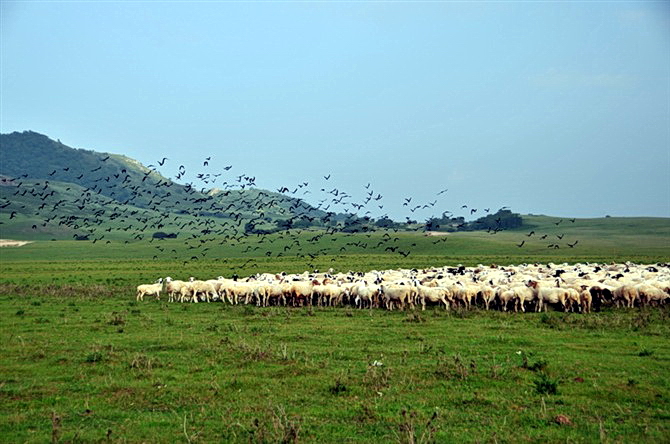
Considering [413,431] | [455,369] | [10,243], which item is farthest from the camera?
[10,243]

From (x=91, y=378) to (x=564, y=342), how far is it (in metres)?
11.5

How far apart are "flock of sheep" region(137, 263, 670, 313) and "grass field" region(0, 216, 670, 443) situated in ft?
4.46

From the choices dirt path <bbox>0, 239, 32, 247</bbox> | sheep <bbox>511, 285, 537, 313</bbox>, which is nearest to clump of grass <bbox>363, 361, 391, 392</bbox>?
sheep <bbox>511, 285, 537, 313</bbox>

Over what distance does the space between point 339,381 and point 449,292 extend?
13901 mm

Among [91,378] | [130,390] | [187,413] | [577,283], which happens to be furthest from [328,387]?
[577,283]

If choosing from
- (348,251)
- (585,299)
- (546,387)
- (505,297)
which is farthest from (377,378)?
(348,251)

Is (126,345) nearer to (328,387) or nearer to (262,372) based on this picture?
(262,372)

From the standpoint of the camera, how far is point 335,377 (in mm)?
10977

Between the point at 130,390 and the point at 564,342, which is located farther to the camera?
the point at 564,342

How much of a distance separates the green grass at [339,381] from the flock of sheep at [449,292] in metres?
3.32

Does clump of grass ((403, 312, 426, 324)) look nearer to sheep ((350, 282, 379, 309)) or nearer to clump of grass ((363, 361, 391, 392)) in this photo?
sheep ((350, 282, 379, 309))

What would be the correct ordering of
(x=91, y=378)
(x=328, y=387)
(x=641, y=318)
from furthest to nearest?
1. (x=641, y=318)
2. (x=91, y=378)
3. (x=328, y=387)

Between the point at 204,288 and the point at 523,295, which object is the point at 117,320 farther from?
the point at 523,295

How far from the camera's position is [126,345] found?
48.6ft
